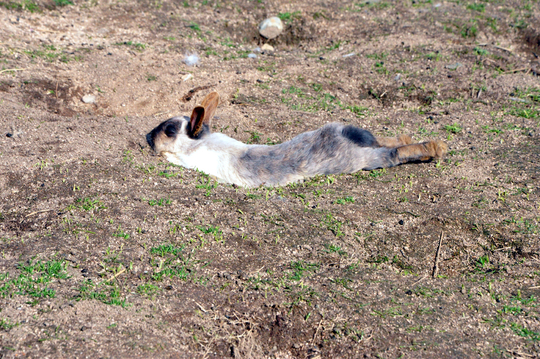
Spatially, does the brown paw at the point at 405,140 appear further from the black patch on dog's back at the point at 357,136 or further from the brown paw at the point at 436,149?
the black patch on dog's back at the point at 357,136

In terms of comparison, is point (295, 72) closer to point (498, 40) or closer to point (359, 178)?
point (359, 178)

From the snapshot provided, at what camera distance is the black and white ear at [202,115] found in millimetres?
4820

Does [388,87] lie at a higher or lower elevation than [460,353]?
lower

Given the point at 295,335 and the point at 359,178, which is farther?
the point at 359,178

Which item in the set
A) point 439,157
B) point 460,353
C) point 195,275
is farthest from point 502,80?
point 195,275

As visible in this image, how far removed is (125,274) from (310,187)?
1954 mm

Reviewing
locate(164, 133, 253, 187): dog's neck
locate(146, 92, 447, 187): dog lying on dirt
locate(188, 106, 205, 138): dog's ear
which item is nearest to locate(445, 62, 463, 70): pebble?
locate(146, 92, 447, 187): dog lying on dirt

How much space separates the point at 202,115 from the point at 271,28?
3431 mm

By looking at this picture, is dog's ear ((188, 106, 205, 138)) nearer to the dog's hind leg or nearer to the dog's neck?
the dog's neck

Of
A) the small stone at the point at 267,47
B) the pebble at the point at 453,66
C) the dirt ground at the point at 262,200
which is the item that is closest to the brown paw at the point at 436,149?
the dirt ground at the point at 262,200

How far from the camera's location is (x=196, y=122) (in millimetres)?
4922

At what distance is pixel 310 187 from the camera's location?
448cm

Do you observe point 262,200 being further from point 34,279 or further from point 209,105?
point 34,279

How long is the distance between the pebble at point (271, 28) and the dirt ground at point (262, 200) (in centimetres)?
11
